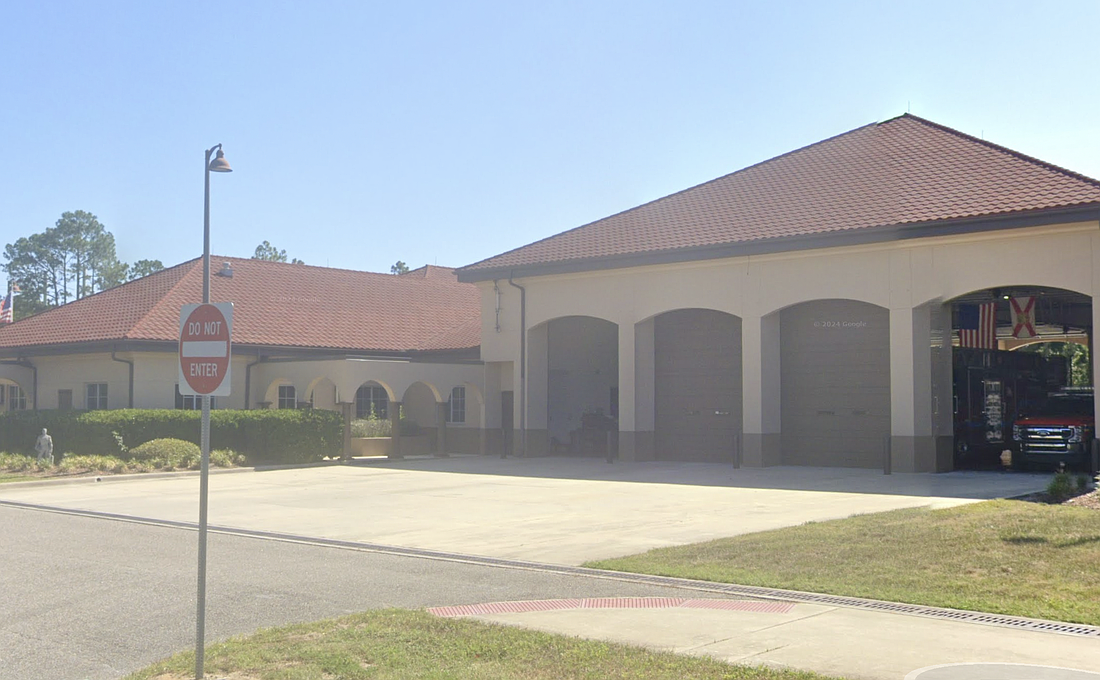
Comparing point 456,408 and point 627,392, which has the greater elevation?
point 627,392

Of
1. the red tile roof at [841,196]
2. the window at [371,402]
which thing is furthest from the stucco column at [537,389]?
the window at [371,402]

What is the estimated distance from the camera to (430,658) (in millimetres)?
7898

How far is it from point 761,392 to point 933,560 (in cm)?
1575

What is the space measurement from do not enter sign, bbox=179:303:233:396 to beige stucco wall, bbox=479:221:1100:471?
20.0 meters

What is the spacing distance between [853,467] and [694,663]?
20.6 m

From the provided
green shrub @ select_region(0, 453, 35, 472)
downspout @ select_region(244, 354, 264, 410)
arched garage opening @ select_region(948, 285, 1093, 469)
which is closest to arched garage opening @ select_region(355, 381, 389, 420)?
downspout @ select_region(244, 354, 264, 410)

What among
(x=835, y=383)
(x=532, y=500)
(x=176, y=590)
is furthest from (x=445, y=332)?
(x=176, y=590)

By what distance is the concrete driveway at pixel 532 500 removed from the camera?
15.9 m

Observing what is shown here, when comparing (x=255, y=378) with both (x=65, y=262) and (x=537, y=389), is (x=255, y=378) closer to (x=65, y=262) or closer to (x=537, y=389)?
(x=537, y=389)

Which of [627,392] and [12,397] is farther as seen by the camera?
[12,397]

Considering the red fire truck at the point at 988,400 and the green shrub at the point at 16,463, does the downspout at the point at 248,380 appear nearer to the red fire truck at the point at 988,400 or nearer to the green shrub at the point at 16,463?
the green shrub at the point at 16,463

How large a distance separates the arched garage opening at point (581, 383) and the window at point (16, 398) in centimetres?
2031

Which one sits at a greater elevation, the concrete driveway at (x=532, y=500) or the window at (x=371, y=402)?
the window at (x=371, y=402)

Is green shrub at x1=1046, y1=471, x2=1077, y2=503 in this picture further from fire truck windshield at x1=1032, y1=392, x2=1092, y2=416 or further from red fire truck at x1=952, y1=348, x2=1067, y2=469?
fire truck windshield at x1=1032, y1=392, x2=1092, y2=416
